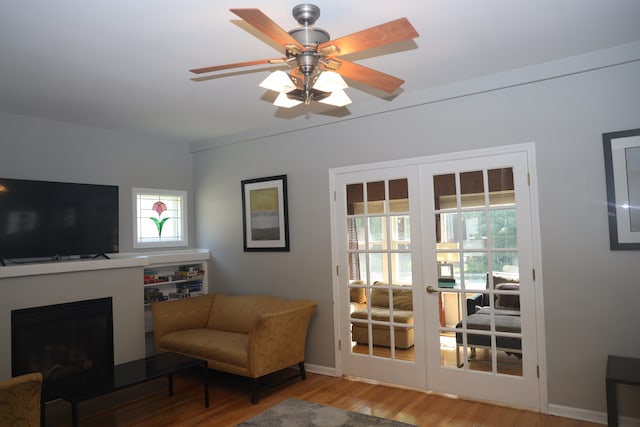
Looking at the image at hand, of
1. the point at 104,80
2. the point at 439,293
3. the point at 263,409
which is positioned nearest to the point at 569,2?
the point at 439,293

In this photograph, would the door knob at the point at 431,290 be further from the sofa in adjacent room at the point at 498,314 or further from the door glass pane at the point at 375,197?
the door glass pane at the point at 375,197

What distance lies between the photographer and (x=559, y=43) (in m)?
2.87

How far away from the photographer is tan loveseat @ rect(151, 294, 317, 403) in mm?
3785

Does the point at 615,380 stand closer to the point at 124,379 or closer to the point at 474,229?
the point at 474,229

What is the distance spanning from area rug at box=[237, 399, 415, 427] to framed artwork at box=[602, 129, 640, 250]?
1.96 metres

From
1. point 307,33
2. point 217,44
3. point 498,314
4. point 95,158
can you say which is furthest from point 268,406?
point 95,158

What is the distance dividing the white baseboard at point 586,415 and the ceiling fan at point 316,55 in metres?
2.59

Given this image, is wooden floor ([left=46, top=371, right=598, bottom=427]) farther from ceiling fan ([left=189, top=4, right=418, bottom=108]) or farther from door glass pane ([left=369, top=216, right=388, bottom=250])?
ceiling fan ([left=189, top=4, right=418, bottom=108])

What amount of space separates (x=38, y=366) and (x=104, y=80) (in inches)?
97.1

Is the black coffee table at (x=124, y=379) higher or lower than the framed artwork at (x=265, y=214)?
lower

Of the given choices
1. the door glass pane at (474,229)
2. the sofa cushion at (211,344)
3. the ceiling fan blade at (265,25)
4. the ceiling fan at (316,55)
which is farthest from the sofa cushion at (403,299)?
the ceiling fan blade at (265,25)

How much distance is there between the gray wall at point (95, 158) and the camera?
4.11 m

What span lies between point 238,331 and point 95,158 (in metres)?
2.36

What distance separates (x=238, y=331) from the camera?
4.56 metres
